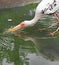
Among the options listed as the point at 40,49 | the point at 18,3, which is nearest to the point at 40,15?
the point at 40,49

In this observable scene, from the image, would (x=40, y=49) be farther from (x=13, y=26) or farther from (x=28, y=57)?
(x=13, y=26)

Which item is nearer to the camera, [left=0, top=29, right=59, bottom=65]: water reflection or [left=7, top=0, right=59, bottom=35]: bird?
[left=0, top=29, right=59, bottom=65]: water reflection

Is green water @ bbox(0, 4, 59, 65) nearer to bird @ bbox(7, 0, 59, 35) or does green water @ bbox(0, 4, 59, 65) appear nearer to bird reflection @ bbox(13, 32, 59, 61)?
bird reflection @ bbox(13, 32, 59, 61)

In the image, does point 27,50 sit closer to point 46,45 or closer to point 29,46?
point 29,46

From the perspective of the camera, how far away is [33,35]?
25.6 ft

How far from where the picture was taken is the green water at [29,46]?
20.6ft

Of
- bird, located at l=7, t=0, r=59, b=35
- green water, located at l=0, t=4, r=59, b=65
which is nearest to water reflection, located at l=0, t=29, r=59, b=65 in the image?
green water, located at l=0, t=4, r=59, b=65

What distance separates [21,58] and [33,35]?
1.47m

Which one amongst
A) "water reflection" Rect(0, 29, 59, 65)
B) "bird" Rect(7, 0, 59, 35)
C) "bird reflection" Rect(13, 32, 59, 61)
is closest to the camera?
"water reflection" Rect(0, 29, 59, 65)

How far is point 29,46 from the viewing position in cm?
705

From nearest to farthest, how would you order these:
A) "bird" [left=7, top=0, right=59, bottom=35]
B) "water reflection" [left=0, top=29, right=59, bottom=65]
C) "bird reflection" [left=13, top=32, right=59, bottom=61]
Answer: "water reflection" [left=0, top=29, right=59, bottom=65]
"bird reflection" [left=13, top=32, right=59, bottom=61]
"bird" [left=7, top=0, right=59, bottom=35]

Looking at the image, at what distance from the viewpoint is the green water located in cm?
628

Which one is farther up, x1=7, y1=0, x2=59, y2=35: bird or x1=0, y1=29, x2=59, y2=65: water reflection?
x1=7, y1=0, x2=59, y2=35: bird

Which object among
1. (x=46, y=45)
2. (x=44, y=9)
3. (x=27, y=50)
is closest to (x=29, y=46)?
(x=27, y=50)
